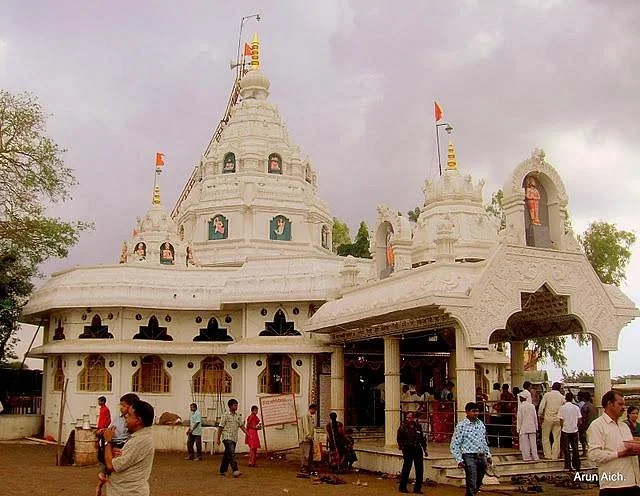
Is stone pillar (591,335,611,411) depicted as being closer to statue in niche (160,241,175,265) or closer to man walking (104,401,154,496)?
man walking (104,401,154,496)

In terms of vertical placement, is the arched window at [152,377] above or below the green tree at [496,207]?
below

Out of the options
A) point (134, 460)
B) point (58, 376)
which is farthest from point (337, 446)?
point (58, 376)

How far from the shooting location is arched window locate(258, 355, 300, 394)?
21.8 meters

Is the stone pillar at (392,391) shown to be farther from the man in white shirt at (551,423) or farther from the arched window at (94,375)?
the arched window at (94,375)

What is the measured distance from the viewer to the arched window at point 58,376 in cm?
2386

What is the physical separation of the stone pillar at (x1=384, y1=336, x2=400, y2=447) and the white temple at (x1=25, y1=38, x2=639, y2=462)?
3 centimetres

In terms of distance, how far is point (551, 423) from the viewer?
1488cm

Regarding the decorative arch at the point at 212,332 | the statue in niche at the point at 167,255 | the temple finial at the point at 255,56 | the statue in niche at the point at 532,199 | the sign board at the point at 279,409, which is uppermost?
the temple finial at the point at 255,56

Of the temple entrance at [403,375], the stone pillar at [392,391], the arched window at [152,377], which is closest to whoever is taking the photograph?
the stone pillar at [392,391]

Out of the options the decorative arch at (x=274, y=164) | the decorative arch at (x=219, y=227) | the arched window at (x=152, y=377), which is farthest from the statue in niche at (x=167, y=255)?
the arched window at (x=152, y=377)

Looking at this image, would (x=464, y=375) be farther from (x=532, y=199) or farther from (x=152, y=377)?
(x=152, y=377)

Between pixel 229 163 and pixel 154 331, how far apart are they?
12.6 m

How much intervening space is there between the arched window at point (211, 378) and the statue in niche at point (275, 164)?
12.9 metres

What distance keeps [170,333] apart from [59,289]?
3609 millimetres
